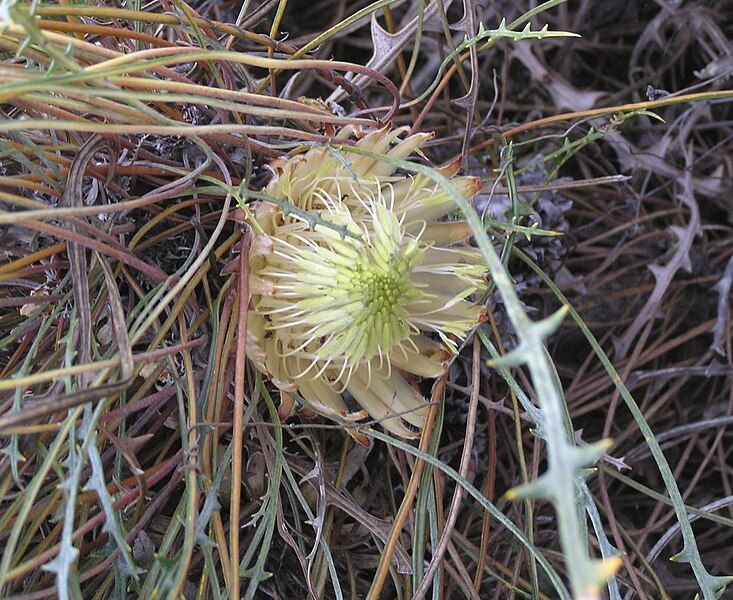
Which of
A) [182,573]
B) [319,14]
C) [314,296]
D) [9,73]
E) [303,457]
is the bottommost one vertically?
[303,457]

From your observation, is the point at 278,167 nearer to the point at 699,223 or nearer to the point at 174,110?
the point at 174,110

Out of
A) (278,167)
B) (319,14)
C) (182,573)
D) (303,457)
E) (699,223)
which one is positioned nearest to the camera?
A: (182,573)

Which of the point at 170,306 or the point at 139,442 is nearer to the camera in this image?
the point at 139,442

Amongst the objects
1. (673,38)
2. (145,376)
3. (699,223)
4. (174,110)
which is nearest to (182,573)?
(145,376)
